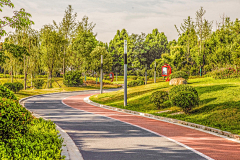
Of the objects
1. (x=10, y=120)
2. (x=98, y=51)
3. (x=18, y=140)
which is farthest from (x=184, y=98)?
(x=98, y=51)

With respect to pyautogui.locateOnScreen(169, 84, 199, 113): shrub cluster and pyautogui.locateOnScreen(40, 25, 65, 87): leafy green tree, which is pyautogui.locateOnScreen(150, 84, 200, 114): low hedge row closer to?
pyautogui.locateOnScreen(169, 84, 199, 113): shrub cluster

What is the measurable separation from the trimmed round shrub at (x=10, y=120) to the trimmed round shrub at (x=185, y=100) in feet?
34.7

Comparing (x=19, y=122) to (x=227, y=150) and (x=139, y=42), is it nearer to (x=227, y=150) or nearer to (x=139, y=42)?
(x=227, y=150)

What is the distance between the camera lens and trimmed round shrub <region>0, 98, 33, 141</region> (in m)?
6.03

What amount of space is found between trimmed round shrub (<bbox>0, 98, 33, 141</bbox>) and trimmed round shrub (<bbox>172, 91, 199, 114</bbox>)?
34.7 ft

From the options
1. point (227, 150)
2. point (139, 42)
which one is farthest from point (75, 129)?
point (139, 42)

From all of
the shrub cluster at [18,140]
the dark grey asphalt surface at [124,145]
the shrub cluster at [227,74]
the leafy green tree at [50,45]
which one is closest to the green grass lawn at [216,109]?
the dark grey asphalt surface at [124,145]

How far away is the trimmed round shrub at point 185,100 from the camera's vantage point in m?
15.3

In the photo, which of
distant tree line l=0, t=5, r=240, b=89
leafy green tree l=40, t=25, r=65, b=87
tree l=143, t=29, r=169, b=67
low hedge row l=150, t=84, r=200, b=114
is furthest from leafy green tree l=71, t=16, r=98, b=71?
low hedge row l=150, t=84, r=200, b=114

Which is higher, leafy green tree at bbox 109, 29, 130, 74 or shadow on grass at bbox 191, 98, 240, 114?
leafy green tree at bbox 109, 29, 130, 74

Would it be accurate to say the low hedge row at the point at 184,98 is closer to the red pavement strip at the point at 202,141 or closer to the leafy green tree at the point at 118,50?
the red pavement strip at the point at 202,141

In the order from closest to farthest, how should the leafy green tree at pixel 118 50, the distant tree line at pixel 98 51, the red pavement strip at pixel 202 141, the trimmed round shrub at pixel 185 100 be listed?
the red pavement strip at pixel 202 141 → the trimmed round shrub at pixel 185 100 → the distant tree line at pixel 98 51 → the leafy green tree at pixel 118 50

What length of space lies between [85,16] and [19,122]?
7503 cm

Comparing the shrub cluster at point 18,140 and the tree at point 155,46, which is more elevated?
the tree at point 155,46
